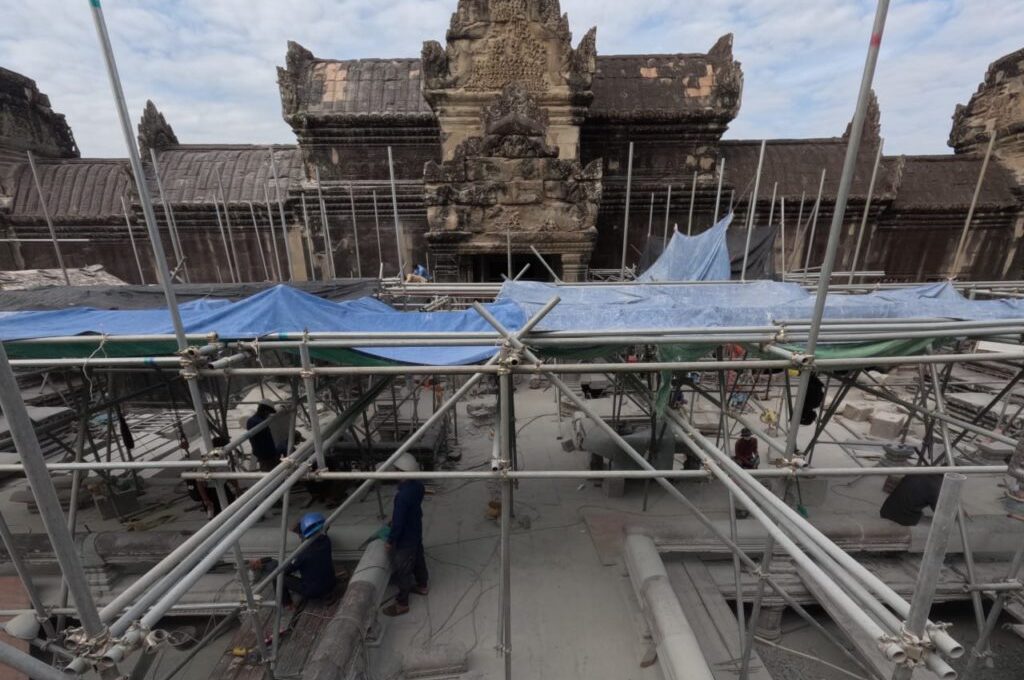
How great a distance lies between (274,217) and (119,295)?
7591mm

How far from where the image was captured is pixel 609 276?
37.2 ft

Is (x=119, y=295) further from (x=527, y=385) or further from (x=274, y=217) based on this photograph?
(x=527, y=385)

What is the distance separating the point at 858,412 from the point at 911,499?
14.9 feet

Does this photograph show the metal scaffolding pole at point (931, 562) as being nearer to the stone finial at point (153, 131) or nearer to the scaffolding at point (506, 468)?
the scaffolding at point (506, 468)

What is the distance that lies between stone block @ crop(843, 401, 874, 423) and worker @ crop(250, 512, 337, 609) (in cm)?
1170

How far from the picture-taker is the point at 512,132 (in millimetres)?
9695

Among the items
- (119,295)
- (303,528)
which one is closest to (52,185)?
(119,295)

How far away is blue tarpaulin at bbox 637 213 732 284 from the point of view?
7.11 meters

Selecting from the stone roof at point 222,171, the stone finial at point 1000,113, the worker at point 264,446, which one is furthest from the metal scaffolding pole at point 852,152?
the stone finial at point 1000,113

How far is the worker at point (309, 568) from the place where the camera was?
5039mm

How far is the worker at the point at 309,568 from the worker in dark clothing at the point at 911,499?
8265mm

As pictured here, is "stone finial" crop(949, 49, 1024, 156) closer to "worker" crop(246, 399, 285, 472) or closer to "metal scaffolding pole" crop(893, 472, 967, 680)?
"metal scaffolding pole" crop(893, 472, 967, 680)

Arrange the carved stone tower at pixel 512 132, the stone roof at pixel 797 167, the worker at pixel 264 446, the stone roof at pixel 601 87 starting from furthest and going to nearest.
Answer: the stone roof at pixel 797 167 → the stone roof at pixel 601 87 → the carved stone tower at pixel 512 132 → the worker at pixel 264 446

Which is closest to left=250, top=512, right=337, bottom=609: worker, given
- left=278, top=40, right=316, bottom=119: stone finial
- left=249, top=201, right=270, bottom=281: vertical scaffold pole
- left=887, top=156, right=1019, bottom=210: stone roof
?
left=249, top=201, right=270, bottom=281: vertical scaffold pole
